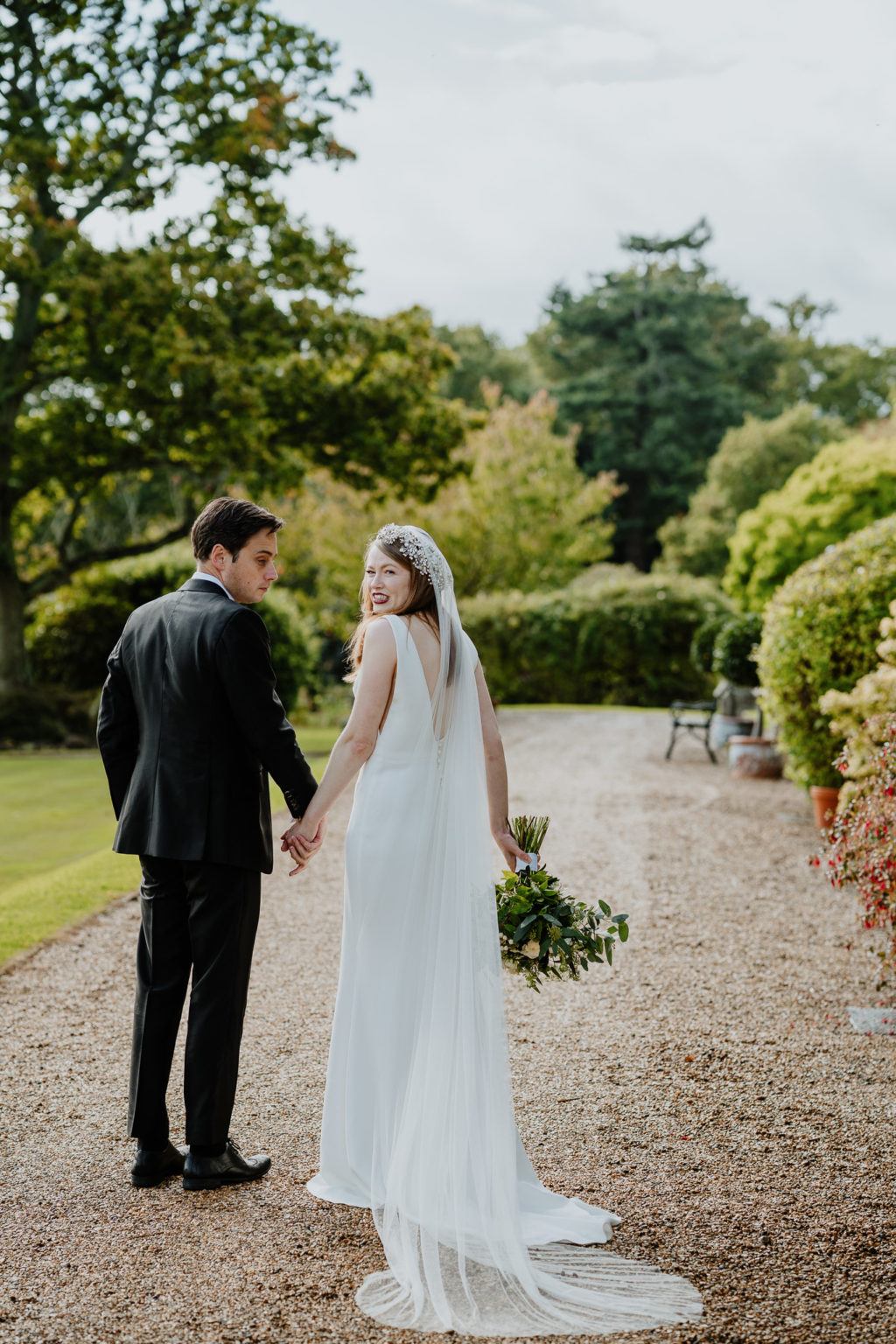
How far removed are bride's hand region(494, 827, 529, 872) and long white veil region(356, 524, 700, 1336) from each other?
8.6 inches

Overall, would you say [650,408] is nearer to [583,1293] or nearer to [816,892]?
[816,892]

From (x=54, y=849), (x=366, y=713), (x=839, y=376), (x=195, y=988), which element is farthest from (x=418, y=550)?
(x=839, y=376)

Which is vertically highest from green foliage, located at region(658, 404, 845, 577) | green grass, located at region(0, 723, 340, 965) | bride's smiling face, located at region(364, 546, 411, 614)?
green foliage, located at region(658, 404, 845, 577)

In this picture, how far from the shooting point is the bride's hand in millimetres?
3561

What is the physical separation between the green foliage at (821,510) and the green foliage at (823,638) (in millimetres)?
9400

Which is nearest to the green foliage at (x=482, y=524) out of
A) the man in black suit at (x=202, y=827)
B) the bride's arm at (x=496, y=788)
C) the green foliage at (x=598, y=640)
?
the green foliage at (x=598, y=640)

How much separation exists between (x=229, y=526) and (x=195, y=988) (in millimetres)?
1399

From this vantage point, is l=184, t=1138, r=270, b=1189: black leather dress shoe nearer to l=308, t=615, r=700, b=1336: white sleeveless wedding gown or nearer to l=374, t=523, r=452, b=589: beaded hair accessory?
l=308, t=615, r=700, b=1336: white sleeveless wedding gown

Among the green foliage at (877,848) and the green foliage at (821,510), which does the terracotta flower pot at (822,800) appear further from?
the green foliage at (821,510)

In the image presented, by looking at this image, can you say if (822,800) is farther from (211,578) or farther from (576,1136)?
(211,578)

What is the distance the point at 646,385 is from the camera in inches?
1527

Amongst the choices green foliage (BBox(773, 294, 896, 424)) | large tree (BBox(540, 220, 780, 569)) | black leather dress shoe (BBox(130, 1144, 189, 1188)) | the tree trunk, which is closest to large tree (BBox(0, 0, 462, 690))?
the tree trunk

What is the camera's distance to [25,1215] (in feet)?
10.0

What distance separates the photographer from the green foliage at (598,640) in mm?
24547
